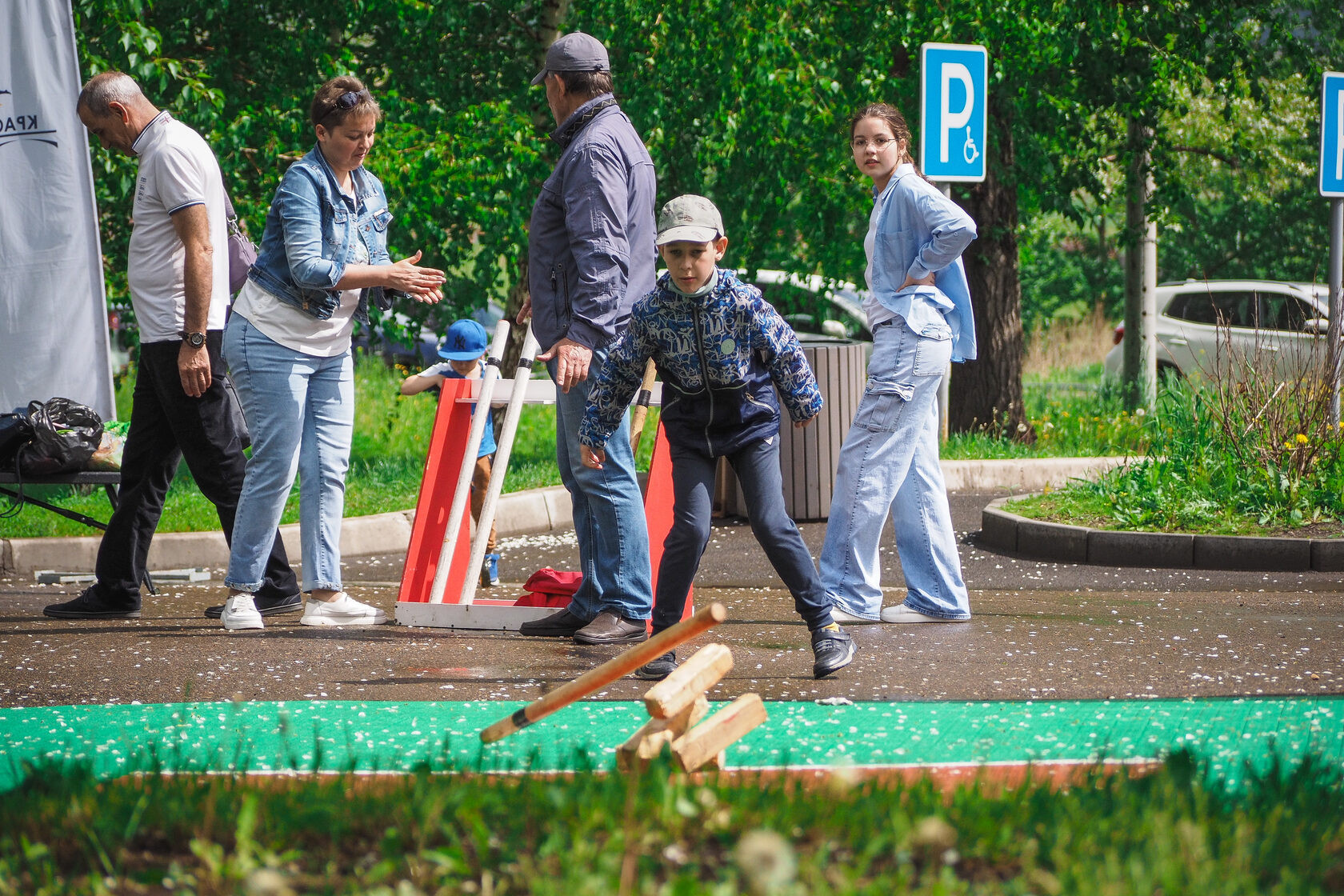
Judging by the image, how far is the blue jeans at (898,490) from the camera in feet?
19.5

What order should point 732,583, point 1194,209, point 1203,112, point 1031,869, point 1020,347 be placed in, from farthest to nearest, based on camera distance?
point 1194,209, point 1203,112, point 1020,347, point 732,583, point 1031,869

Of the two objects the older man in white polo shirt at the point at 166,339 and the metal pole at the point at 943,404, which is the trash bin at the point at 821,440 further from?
the older man in white polo shirt at the point at 166,339

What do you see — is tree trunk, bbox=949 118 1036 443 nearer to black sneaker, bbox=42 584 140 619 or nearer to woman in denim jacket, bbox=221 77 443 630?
woman in denim jacket, bbox=221 77 443 630

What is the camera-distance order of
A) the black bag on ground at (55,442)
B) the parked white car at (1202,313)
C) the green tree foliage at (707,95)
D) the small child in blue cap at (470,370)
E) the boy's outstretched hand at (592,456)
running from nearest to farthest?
the boy's outstretched hand at (592,456) → the black bag on ground at (55,442) → the small child in blue cap at (470,370) → the green tree foliage at (707,95) → the parked white car at (1202,313)

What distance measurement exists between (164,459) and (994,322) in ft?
28.4

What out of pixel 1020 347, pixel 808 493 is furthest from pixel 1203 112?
pixel 808 493

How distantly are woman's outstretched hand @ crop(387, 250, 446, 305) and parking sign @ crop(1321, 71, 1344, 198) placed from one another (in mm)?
7270

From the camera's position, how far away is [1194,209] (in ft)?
102

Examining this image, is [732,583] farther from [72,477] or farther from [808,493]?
[72,477]

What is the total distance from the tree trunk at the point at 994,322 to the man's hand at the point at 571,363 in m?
8.30

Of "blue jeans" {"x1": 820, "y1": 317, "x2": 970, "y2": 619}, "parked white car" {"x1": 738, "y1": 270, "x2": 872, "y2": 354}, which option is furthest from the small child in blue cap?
"parked white car" {"x1": 738, "y1": 270, "x2": 872, "y2": 354}

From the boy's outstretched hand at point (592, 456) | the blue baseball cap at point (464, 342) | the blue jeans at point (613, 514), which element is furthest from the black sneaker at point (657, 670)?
the blue baseball cap at point (464, 342)

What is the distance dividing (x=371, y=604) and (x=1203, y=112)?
21295 millimetres

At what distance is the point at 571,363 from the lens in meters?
5.24
